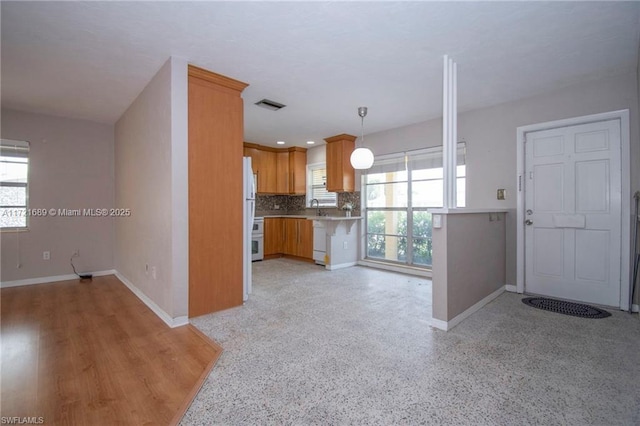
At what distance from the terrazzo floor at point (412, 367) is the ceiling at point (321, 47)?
248 cm

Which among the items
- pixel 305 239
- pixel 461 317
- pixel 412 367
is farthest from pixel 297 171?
pixel 412 367

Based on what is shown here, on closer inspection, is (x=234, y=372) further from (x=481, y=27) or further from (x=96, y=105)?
(x=96, y=105)

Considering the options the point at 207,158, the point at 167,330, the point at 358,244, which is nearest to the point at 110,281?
the point at 167,330

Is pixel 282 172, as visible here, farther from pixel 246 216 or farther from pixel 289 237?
pixel 246 216

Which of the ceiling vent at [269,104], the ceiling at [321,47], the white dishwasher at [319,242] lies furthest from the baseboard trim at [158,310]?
the white dishwasher at [319,242]

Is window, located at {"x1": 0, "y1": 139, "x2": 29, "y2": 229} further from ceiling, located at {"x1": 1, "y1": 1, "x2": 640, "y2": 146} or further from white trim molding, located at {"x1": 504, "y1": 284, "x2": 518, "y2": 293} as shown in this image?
white trim molding, located at {"x1": 504, "y1": 284, "x2": 518, "y2": 293}

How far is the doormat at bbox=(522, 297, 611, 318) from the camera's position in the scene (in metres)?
3.01

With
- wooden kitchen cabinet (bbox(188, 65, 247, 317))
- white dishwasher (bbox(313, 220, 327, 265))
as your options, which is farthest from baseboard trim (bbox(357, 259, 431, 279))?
wooden kitchen cabinet (bbox(188, 65, 247, 317))

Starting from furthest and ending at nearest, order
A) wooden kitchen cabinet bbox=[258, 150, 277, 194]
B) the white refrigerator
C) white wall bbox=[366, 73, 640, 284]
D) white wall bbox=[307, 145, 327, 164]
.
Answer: wooden kitchen cabinet bbox=[258, 150, 277, 194] → white wall bbox=[307, 145, 327, 164] → the white refrigerator → white wall bbox=[366, 73, 640, 284]

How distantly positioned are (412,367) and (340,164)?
4.12m

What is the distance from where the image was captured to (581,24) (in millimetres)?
2268

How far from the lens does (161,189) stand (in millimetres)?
2941

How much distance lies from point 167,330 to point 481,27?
363 centimetres

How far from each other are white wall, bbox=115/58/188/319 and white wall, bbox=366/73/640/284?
9.69 ft
